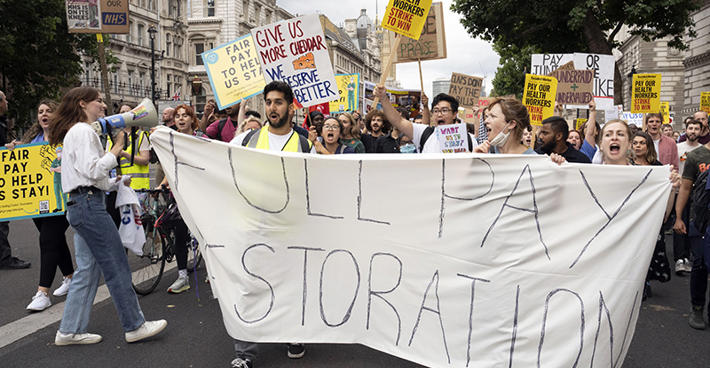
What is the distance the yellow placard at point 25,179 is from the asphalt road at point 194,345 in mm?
1012

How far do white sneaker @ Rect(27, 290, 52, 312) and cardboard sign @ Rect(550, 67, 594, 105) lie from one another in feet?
26.6

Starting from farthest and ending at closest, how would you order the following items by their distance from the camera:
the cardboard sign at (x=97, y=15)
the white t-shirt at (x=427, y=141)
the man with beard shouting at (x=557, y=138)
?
the cardboard sign at (x=97, y=15), the man with beard shouting at (x=557, y=138), the white t-shirt at (x=427, y=141)

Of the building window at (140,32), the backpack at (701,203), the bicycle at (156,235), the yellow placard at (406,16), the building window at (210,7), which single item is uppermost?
the building window at (210,7)

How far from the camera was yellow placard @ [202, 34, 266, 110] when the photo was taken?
725 cm

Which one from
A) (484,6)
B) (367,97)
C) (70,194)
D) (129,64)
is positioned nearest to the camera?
(70,194)

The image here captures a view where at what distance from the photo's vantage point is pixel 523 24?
23250 mm

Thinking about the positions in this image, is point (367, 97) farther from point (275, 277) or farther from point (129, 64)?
point (129, 64)

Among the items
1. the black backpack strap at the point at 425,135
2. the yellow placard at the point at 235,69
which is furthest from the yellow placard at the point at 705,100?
the yellow placard at the point at 235,69

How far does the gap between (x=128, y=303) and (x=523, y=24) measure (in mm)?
22229

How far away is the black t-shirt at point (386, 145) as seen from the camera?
834 cm

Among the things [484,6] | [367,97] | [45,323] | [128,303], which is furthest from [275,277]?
[484,6]

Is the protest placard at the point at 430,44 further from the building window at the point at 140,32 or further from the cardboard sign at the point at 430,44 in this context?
the building window at the point at 140,32

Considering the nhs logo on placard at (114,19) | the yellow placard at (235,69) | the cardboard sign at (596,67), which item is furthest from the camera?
the cardboard sign at (596,67)

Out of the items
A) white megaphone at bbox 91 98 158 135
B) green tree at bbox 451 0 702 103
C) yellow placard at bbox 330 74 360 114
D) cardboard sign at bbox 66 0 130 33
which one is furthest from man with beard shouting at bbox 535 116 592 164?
green tree at bbox 451 0 702 103
